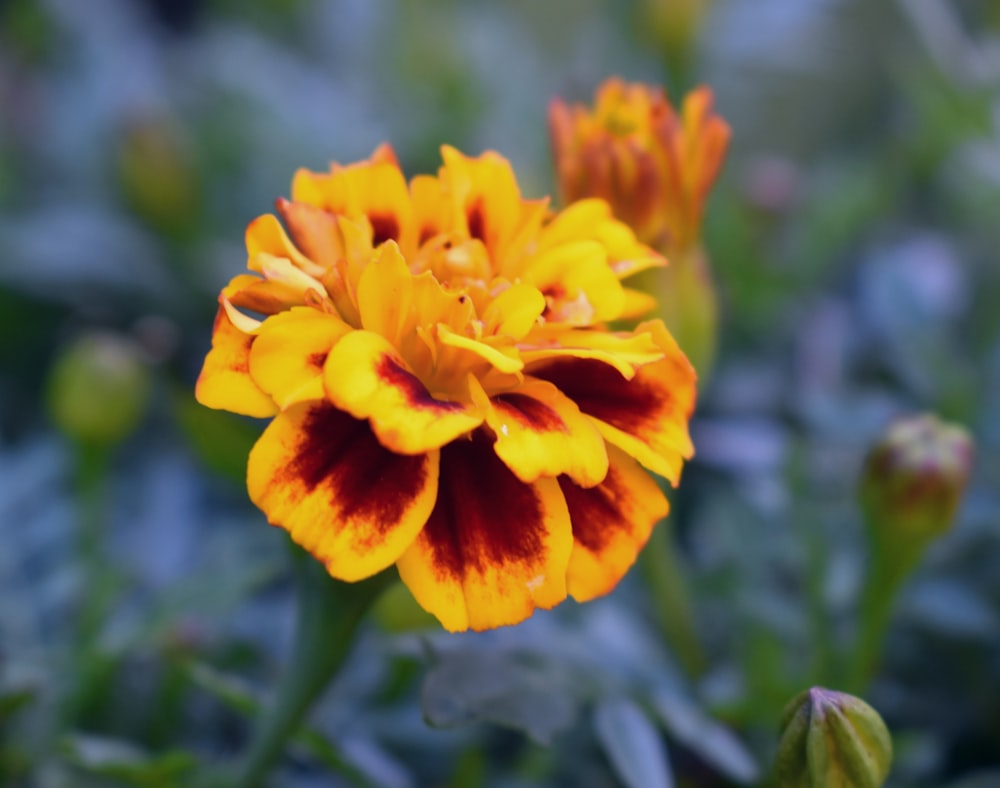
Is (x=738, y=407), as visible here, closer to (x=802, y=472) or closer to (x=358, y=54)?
(x=802, y=472)

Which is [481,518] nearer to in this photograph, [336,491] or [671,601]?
[336,491]

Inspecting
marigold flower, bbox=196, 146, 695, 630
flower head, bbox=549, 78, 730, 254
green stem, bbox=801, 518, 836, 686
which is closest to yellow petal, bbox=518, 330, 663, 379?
marigold flower, bbox=196, 146, 695, 630

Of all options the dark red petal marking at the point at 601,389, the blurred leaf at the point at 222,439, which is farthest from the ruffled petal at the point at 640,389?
the blurred leaf at the point at 222,439

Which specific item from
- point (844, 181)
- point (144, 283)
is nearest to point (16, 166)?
point (144, 283)

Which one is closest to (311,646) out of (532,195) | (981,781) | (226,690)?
(226,690)

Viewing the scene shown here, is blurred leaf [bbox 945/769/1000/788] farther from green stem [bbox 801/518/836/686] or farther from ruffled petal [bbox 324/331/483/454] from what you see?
ruffled petal [bbox 324/331/483/454]

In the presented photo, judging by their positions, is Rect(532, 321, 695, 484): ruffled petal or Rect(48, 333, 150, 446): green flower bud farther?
Rect(48, 333, 150, 446): green flower bud
